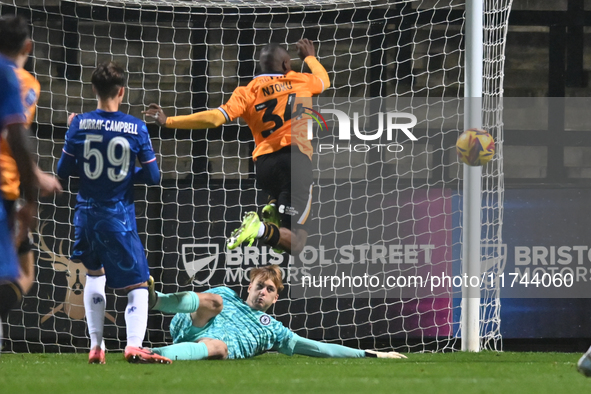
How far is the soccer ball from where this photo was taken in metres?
5.81

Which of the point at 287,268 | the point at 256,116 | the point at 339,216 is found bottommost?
the point at 287,268

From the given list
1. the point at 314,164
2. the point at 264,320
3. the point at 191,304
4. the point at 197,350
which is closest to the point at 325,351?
the point at 264,320

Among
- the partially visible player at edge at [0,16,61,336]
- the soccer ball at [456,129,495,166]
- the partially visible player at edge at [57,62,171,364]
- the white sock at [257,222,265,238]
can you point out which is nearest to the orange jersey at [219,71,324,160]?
the white sock at [257,222,265,238]

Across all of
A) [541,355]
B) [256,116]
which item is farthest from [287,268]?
[541,355]

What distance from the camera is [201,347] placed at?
520 cm

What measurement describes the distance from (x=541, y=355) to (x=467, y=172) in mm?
1452

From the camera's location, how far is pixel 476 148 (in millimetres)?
5820

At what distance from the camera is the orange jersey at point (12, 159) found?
307cm

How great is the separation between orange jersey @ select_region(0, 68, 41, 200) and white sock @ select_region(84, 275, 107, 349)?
103 centimetres

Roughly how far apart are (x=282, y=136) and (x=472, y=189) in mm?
1574

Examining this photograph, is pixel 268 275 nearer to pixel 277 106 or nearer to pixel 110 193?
pixel 277 106

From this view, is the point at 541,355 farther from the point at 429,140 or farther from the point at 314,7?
the point at 314,7

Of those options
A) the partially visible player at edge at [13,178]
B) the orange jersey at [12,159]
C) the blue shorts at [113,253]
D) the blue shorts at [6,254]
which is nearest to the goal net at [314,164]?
the blue shorts at [113,253]

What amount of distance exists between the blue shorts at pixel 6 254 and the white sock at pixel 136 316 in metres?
1.92
